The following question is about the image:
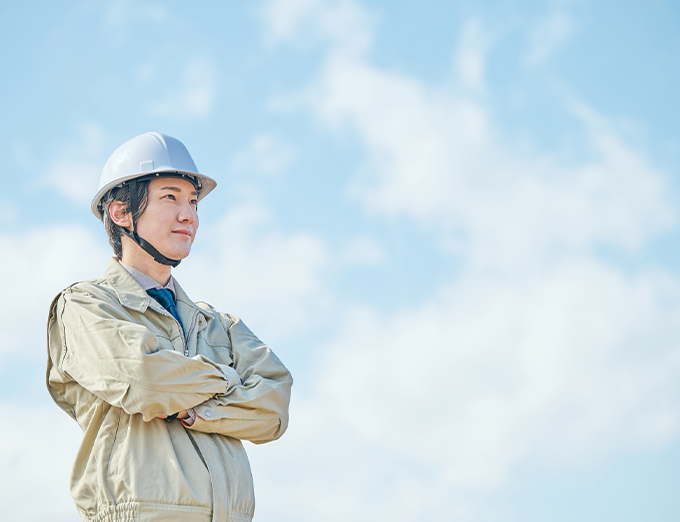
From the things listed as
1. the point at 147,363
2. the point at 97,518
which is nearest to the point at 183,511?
the point at 97,518

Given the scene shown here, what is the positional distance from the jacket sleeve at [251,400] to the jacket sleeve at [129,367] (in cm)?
12

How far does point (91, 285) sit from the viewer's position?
20.0ft

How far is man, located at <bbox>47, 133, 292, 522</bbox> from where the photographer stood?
5.36 m

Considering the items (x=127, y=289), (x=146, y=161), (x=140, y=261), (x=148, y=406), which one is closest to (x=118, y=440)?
(x=148, y=406)

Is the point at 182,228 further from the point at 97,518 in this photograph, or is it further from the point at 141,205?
the point at 97,518

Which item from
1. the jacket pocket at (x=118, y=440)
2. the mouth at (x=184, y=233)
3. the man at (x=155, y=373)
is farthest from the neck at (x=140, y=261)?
the jacket pocket at (x=118, y=440)

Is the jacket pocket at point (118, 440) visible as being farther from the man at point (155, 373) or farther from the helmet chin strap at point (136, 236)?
the helmet chin strap at point (136, 236)

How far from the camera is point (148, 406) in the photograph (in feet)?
17.5

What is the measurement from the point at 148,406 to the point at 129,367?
0.92 ft

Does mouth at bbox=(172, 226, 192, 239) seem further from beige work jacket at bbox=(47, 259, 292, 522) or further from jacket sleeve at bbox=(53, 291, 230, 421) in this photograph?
jacket sleeve at bbox=(53, 291, 230, 421)

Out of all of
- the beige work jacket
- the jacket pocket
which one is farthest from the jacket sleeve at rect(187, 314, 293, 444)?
the jacket pocket

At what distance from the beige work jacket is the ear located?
16.9 inches

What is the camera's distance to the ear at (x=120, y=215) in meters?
6.47

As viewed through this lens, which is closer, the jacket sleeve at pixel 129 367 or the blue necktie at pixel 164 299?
the jacket sleeve at pixel 129 367
